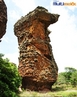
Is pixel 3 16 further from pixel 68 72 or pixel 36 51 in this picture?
pixel 68 72

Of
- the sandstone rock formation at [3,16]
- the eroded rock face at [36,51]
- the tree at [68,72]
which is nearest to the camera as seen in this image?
the sandstone rock formation at [3,16]

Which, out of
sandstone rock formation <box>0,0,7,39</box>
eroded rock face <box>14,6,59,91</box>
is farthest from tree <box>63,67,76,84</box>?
sandstone rock formation <box>0,0,7,39</box>

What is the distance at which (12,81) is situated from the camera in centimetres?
2312

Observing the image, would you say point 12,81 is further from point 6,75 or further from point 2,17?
point 2,17

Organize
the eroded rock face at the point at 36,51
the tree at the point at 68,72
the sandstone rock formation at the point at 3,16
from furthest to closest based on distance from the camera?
the tree at the point at 68,72 < the eroded rock face at the point at 36,51 < the sandstone rock formation at the point at 3,16

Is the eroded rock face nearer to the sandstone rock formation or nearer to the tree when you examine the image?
the sandstone rock formation

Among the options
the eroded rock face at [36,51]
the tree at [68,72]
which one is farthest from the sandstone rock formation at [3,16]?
the tree at [68,72]

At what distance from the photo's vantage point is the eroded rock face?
105 feet

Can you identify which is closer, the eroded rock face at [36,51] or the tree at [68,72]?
the eroded rock face at [36,51]

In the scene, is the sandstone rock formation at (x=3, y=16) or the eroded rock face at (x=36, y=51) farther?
the eroded rock face at (x=36, y=51)

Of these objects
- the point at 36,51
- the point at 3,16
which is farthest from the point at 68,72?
the point at 3,16

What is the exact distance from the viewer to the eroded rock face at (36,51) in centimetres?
3206

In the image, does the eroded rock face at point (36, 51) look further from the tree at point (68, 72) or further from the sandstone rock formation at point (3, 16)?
the tree at point (68, 72)

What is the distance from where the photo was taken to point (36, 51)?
109ft
